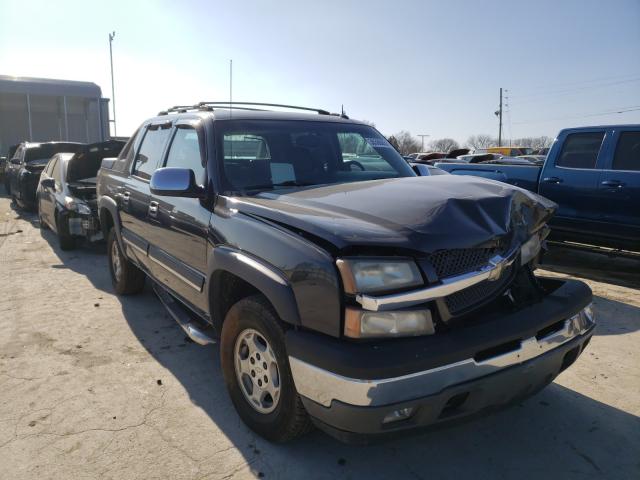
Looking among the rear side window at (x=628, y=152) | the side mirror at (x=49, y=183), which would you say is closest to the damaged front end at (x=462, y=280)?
the rear side window at (x=628, y=152)

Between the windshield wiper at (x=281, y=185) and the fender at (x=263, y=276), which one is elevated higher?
the windshield wiper at (x=281, y=185)

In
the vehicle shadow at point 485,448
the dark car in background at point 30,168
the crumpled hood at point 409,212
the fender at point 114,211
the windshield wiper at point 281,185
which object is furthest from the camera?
the dark car in background at point 30,168

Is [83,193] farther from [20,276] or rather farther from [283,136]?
[283,136]

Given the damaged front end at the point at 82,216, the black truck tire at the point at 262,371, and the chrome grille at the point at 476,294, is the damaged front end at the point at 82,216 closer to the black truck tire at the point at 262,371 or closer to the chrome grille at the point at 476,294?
the black truck tire at the point at 262,371

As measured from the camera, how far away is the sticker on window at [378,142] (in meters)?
4.14

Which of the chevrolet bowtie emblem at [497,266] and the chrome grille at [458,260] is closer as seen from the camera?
the chrome grille at [458,260]

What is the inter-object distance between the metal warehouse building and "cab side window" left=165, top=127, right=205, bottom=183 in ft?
94.3

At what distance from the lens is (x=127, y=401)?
3301 millimetres

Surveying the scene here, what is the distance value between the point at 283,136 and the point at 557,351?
2.24 metres

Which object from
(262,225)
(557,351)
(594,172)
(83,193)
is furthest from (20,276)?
(594,172)

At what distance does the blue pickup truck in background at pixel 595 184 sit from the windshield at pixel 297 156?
3.74 m

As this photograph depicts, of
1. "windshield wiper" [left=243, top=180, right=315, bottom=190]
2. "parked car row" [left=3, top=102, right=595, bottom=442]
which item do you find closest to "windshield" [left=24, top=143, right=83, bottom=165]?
"parked car row" [left=3, top=102, right=595, bottom=442]

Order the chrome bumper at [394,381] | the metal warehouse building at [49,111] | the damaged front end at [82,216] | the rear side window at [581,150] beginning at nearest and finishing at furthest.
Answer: the chrome bumper at [394,381]
the rear side window at [581,150]
the damaged front end at [82,216]
the metal warehouse building at [49,111]

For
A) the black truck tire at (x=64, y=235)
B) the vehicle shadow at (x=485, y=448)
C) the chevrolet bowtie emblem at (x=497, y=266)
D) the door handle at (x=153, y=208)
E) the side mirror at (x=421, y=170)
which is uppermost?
the side mirror at (x=421, y=170)
